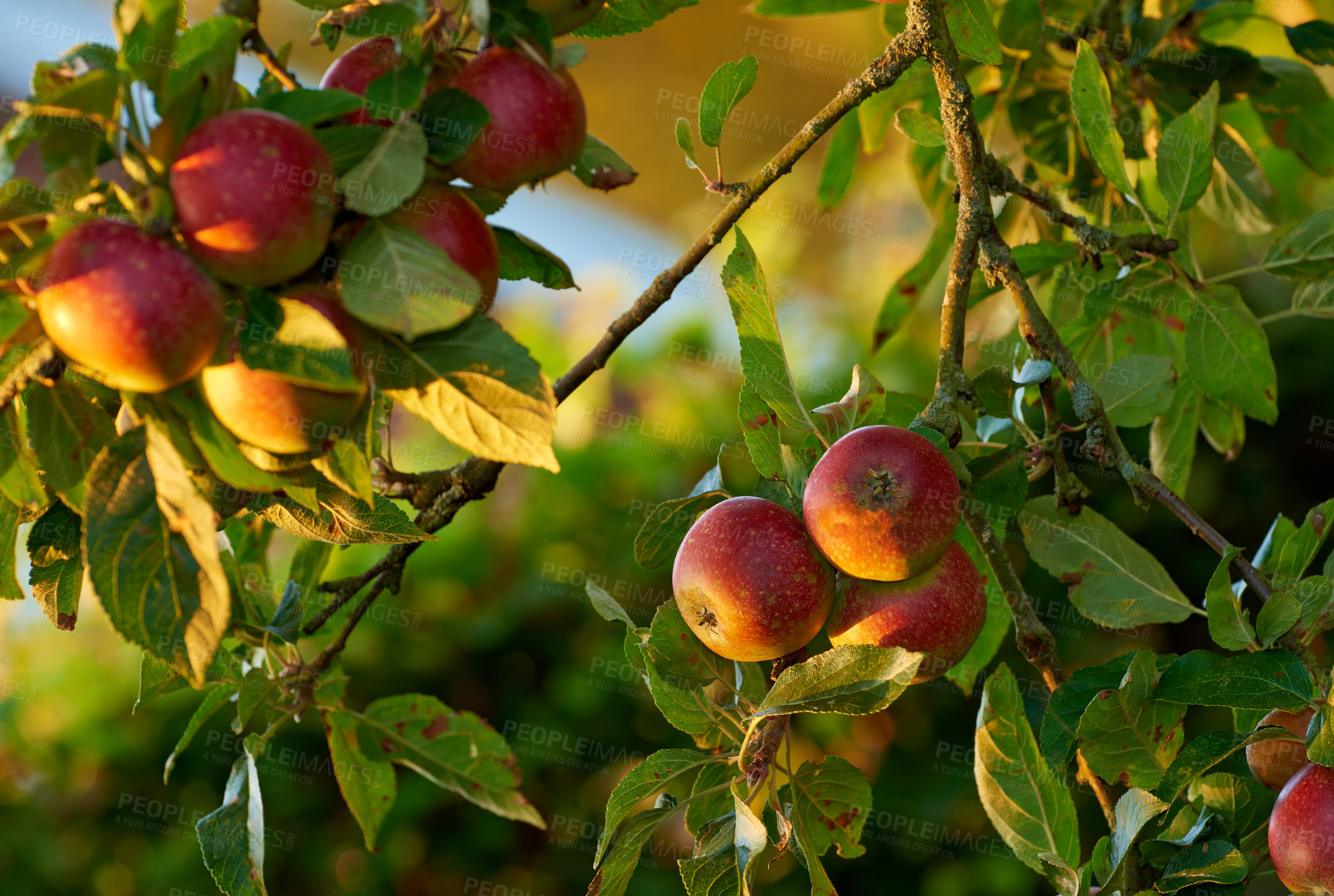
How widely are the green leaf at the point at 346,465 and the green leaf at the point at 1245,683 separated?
0.48 m

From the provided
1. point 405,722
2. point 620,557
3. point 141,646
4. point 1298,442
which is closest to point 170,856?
point 620,557

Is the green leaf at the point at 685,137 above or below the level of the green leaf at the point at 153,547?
above

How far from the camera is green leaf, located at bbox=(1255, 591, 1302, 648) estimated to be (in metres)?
0.60

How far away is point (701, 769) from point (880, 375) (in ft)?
3.94

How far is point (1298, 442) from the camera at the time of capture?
177 centimetres

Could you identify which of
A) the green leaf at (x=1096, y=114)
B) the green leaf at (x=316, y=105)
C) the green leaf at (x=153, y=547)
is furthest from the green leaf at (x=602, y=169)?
the green leaf at (x=1096, y=114)

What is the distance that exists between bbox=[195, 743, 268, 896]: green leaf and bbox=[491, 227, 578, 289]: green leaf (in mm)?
384

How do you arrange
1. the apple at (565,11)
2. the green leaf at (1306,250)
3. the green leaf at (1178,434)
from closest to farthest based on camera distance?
the apple at (565,11), the green leaf at (1306,250), the green leaf at (1178,434)

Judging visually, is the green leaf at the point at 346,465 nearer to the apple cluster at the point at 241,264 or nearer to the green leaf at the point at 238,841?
the apple cluster at the point at 241,264

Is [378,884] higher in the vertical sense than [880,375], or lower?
lower

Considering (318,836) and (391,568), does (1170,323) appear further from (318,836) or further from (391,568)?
(318,836)

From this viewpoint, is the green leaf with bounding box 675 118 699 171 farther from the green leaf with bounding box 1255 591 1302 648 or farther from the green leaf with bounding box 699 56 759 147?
the green leaf with bounding box 1255 591 1302 648

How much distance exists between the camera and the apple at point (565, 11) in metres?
0.51

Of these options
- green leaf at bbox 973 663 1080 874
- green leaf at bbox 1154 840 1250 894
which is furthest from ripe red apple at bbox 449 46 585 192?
green leaf at bbox 1154 840 1250 894
